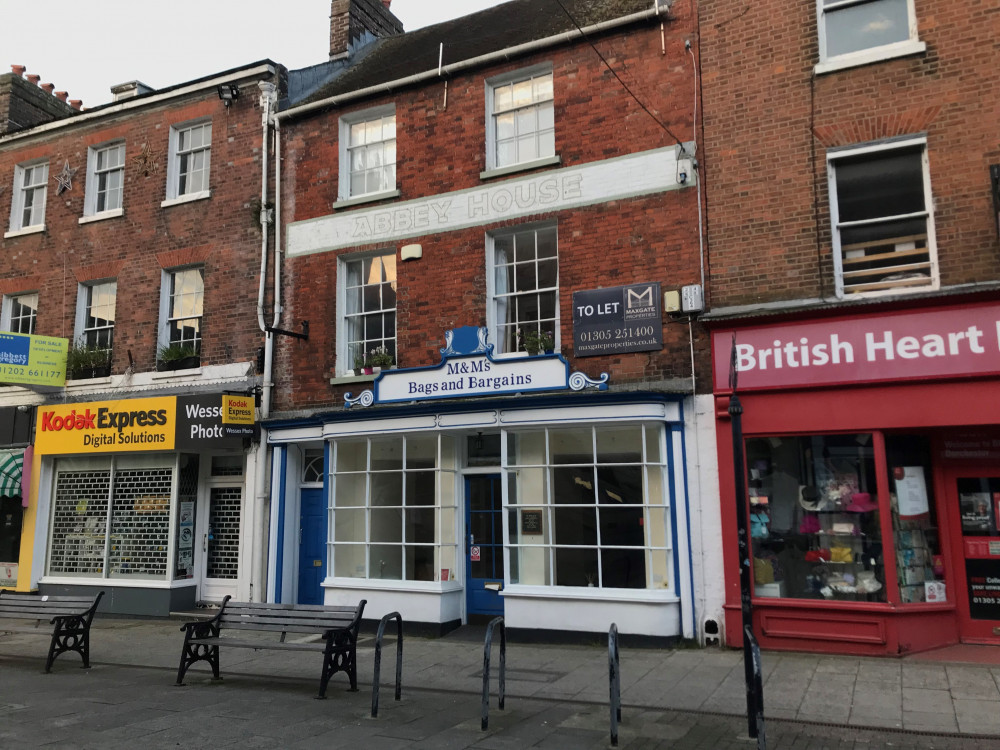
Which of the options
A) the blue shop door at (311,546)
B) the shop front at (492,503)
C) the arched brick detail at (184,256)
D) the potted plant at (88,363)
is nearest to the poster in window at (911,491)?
the shop front at (492,503)

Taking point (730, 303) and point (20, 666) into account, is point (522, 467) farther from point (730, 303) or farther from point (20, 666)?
point (20, 666)

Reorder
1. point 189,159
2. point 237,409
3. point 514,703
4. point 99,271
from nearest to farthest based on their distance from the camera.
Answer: point 514,703 < point 237,409 < point 189,159 < point 99,271

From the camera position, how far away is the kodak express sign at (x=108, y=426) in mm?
13930

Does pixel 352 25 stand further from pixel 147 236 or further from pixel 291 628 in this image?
pixel 291 628

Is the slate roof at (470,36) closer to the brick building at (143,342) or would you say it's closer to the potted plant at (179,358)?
the brick building at (143,342)

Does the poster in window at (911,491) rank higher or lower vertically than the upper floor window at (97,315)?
lower

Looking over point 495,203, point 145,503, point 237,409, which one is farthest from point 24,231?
point 495,203

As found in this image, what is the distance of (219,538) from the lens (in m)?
14.4

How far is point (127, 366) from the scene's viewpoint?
1509 centimetres

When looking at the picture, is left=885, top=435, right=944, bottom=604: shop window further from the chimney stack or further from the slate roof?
the chimney stack

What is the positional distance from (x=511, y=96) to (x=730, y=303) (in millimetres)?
5036

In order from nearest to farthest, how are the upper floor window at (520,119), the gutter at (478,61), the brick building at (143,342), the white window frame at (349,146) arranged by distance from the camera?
1. the gutter at (478,61)
2. the upper floor window at (520,119)
3. the white window frame at (349,146)
4. the brick building at (143,342)

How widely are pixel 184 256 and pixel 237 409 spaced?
11.8ft

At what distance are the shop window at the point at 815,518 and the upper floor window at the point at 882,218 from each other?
200cm
